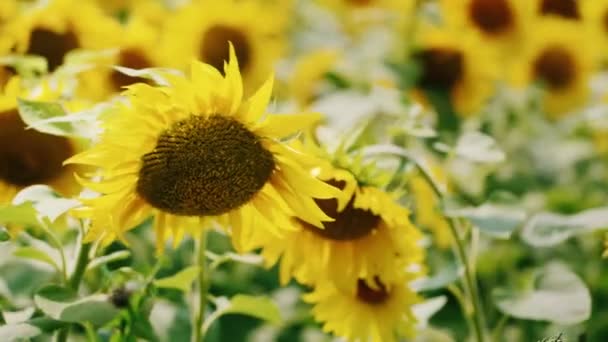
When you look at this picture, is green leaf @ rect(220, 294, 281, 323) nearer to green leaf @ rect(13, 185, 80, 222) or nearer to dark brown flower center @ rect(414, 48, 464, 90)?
green leaf @ rect(13, 185, 80, 222)

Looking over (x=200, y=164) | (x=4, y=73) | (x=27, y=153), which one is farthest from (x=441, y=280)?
(x=4, y=73)

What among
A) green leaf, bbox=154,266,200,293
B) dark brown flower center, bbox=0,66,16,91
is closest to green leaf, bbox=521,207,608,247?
green leaf, bbox=154,266,200,293

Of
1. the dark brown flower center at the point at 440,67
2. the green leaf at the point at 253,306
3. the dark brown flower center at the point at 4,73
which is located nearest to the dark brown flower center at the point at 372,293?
the green leaf at the point at 253,306

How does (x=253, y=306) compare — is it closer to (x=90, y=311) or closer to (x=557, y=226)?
(x=90, y=311)

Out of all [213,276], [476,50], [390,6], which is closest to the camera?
[213,276]

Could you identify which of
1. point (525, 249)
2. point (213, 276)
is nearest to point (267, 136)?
point (213, 276)

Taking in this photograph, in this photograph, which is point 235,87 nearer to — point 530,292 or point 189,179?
point 189,179

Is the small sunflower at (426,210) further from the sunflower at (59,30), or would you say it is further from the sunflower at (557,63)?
the sunflower at (557,63)
